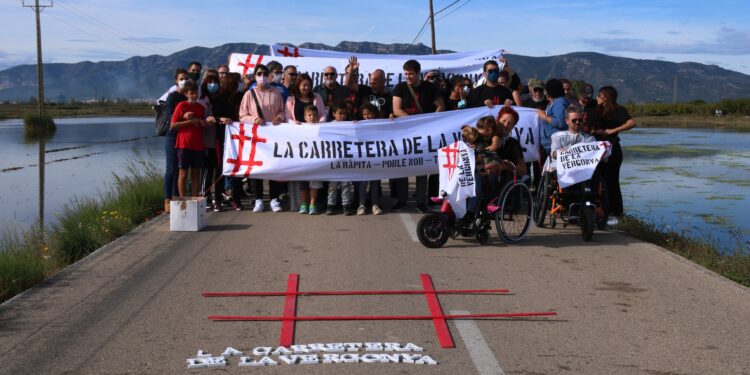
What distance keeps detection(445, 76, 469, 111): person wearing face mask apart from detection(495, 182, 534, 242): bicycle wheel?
3.68 metres

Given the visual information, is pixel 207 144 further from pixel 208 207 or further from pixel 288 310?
pixel 288 310

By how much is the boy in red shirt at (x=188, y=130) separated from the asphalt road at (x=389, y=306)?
6.48 ft

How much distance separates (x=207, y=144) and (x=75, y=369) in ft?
25.4

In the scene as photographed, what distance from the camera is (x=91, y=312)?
6.62 meters

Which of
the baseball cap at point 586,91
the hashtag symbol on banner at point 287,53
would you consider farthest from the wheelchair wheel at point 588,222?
the hashtag symbol on banner at point 287,53

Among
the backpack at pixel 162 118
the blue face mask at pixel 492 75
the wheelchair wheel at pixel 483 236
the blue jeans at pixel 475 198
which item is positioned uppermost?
the blue face mask at pixel 492 75

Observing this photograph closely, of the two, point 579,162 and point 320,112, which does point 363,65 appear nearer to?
point 320,112

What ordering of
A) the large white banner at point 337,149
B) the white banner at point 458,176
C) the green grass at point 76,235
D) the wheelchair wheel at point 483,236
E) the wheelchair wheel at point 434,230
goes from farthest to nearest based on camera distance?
the large white banner at point 337,149 < the wheelchair wheel at point 483,236 < the white banner at point 458,176 < the wheelchair wheel at point 434,230 < the green grass at point 76,235

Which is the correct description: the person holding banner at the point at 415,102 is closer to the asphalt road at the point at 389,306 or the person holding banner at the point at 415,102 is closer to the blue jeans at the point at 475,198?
the asphalt road at the point at 389,306

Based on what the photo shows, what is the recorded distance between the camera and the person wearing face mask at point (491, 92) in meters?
12.8

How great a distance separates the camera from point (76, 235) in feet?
32.7

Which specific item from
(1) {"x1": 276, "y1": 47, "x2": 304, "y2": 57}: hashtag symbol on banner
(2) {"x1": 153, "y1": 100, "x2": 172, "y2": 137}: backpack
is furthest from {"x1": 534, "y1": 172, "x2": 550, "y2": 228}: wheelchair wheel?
(1) {"x1": 276, "y1": 47, "x2": 304, "y2": 57}: hashtag symbol on banner

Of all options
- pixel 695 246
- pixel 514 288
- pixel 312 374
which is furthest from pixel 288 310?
pixel 695 246

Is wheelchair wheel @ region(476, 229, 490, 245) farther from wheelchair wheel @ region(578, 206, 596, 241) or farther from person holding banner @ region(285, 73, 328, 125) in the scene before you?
person holding banner @ region(285, 73, 328, 125)
